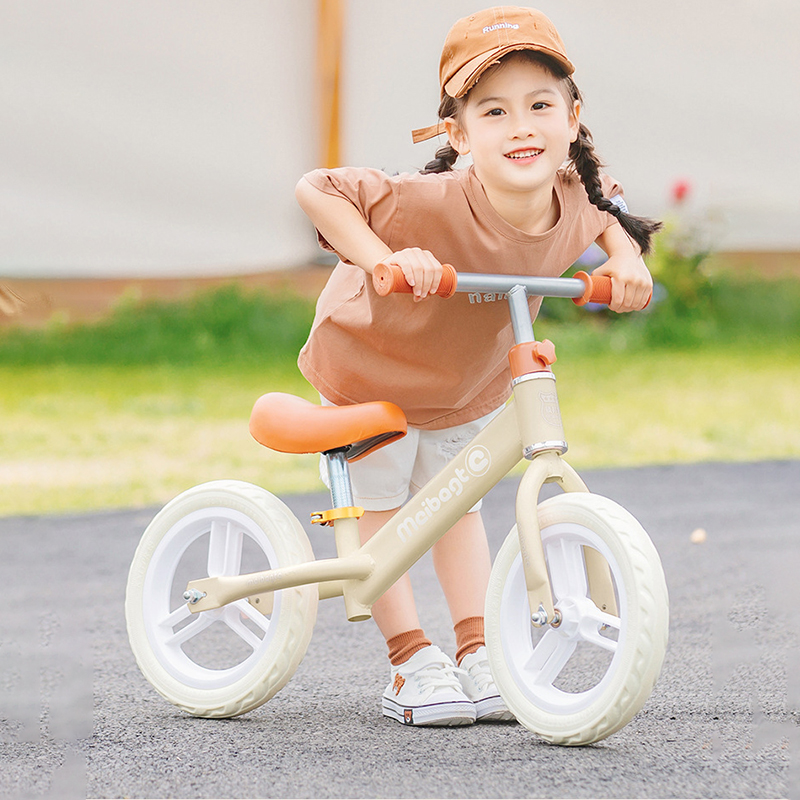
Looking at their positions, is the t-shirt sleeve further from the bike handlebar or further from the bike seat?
the bike seat

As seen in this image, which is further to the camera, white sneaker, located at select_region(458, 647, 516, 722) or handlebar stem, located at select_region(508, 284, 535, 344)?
white sneaker, located at select_region(458, 647, 516, 722)

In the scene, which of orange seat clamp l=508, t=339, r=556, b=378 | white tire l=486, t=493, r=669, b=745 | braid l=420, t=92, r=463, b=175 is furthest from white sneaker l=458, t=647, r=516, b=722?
braid l=420, t=92, r=463, b=175

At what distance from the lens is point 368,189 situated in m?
1.36

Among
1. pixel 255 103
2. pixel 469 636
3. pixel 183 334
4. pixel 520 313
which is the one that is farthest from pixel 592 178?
pixel 183 334

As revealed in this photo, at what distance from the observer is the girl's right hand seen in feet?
4.02

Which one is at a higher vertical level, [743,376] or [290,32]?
[290,32]

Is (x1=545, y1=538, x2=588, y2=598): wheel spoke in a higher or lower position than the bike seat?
lower

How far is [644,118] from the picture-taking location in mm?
3789

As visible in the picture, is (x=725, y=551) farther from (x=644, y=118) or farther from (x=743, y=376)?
(x=743, y=376)

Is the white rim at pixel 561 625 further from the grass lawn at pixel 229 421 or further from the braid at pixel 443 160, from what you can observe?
the grass lawn at pixel 229 421

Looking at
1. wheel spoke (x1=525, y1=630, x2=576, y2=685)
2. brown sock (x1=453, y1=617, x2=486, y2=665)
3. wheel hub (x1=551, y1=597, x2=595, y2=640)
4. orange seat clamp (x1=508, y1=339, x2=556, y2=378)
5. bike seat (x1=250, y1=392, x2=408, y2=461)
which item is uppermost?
orange seat clamp (x1=508, y1=339, x2=556, y2=378)

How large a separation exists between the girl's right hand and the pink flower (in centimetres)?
444

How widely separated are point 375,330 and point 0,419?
122 inches

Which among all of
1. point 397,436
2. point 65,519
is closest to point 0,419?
point 65,519
